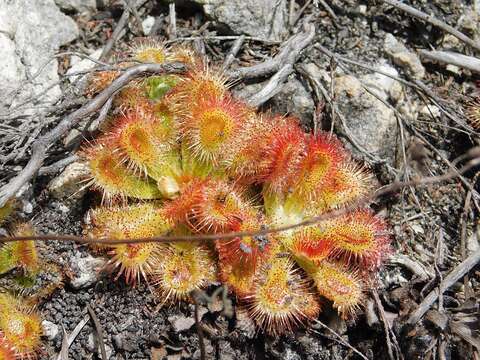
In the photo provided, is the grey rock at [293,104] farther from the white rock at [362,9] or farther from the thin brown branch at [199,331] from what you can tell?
the thin brown branch at [199,331]

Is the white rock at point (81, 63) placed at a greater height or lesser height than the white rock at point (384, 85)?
lesser

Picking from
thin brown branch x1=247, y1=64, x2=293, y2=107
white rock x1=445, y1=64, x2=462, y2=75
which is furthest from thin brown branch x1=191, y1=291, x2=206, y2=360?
white rock x1=445, y1=64, x2=462, y2=75

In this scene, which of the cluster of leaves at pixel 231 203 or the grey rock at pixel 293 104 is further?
the grey rock at pixel 293 104

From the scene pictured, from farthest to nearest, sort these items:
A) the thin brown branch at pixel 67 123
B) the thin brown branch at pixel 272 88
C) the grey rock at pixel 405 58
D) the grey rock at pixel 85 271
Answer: the grey rock at pixel 405 58
the thin brown branch at pixel 272 88
the grey rock at pixel 85 271
the thin brown branch at pixel 67 123

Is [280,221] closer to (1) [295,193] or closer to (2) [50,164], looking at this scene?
(1) [295,193]

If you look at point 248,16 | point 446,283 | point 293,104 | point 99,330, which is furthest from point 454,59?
point 99,330

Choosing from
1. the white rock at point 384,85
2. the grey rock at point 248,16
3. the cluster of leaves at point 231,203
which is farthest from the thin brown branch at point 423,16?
the cluster of leaves at point 231,203

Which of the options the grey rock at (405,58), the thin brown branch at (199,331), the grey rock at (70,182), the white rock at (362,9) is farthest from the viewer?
the white rock at (362,9)
